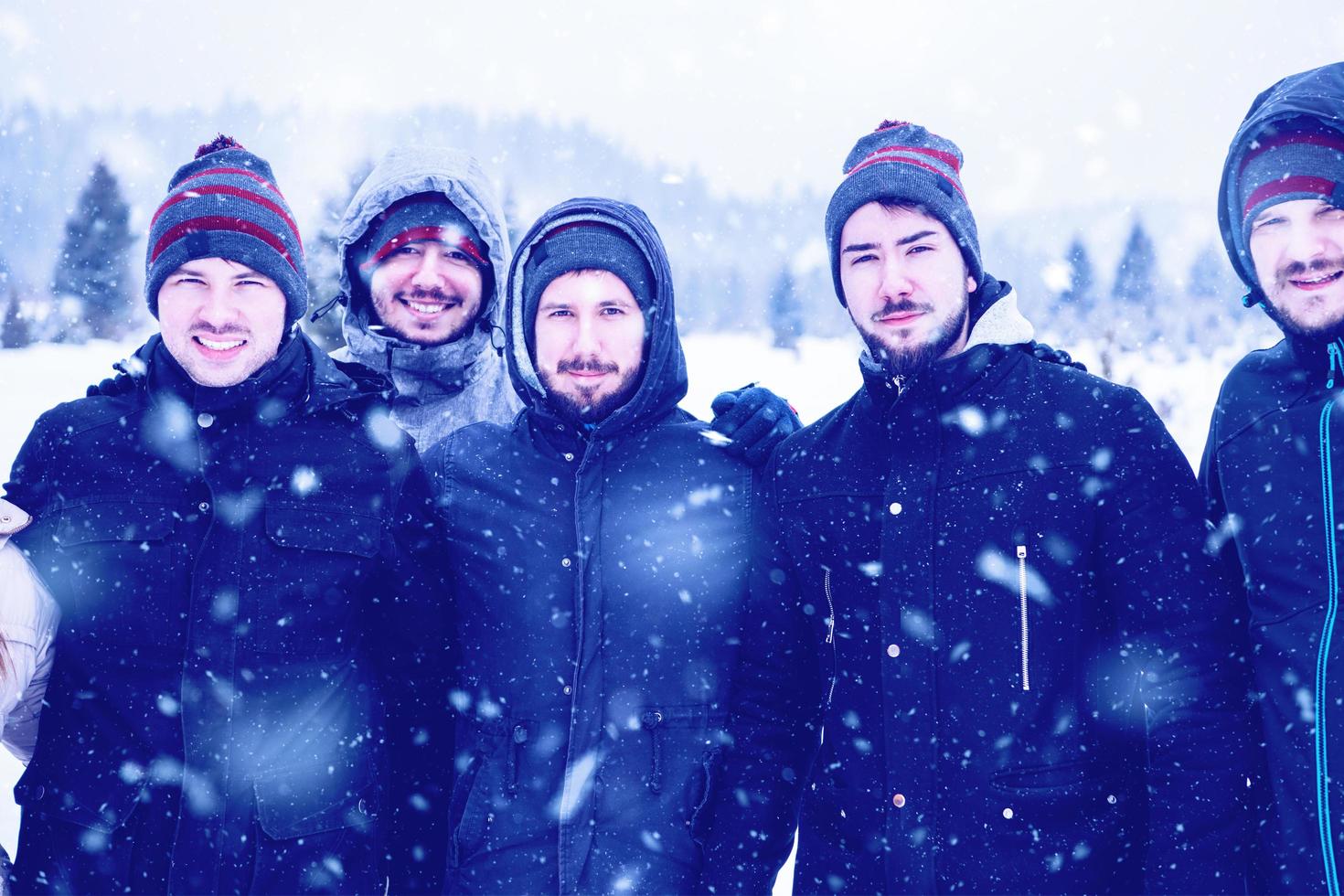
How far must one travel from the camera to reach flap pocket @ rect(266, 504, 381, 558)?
2633 millimetres

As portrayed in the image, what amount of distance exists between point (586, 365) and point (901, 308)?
2.88ft

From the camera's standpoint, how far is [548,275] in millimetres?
2961

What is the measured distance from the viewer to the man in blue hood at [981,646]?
7.09ft

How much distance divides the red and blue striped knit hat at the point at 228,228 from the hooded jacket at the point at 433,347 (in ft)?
3.07

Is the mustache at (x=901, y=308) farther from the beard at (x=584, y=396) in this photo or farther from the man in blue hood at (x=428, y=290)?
the man in blue hood at (x=428, y=290)

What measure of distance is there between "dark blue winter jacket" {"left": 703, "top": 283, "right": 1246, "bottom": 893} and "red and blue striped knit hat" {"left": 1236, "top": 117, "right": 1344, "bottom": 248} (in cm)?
60

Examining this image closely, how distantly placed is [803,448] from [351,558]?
127cm

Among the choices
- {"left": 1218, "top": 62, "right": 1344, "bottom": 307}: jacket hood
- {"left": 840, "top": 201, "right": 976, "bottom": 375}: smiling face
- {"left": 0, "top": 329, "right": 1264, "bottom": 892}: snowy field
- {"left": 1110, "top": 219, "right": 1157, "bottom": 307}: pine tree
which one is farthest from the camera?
{"left": 1110, "top": 219, "right": 1157, "bottom": 307}: pine tree

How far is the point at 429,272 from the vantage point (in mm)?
3994

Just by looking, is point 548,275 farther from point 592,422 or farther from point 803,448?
point 803,448

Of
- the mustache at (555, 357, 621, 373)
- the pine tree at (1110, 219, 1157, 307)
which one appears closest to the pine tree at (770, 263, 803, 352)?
the pine tree at (1110, 219, 1157, 307)

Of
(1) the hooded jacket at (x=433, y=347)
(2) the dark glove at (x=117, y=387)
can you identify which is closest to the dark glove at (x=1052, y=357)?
(1) the hooded jacket at (x=433, y=347)

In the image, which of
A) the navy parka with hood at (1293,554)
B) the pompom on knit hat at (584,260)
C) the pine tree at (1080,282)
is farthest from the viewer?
the pine tree at (1080,282)

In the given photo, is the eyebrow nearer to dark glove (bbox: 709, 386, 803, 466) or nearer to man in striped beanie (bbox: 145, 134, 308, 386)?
dark glove (bbox: 709, 386, 803, 466)
